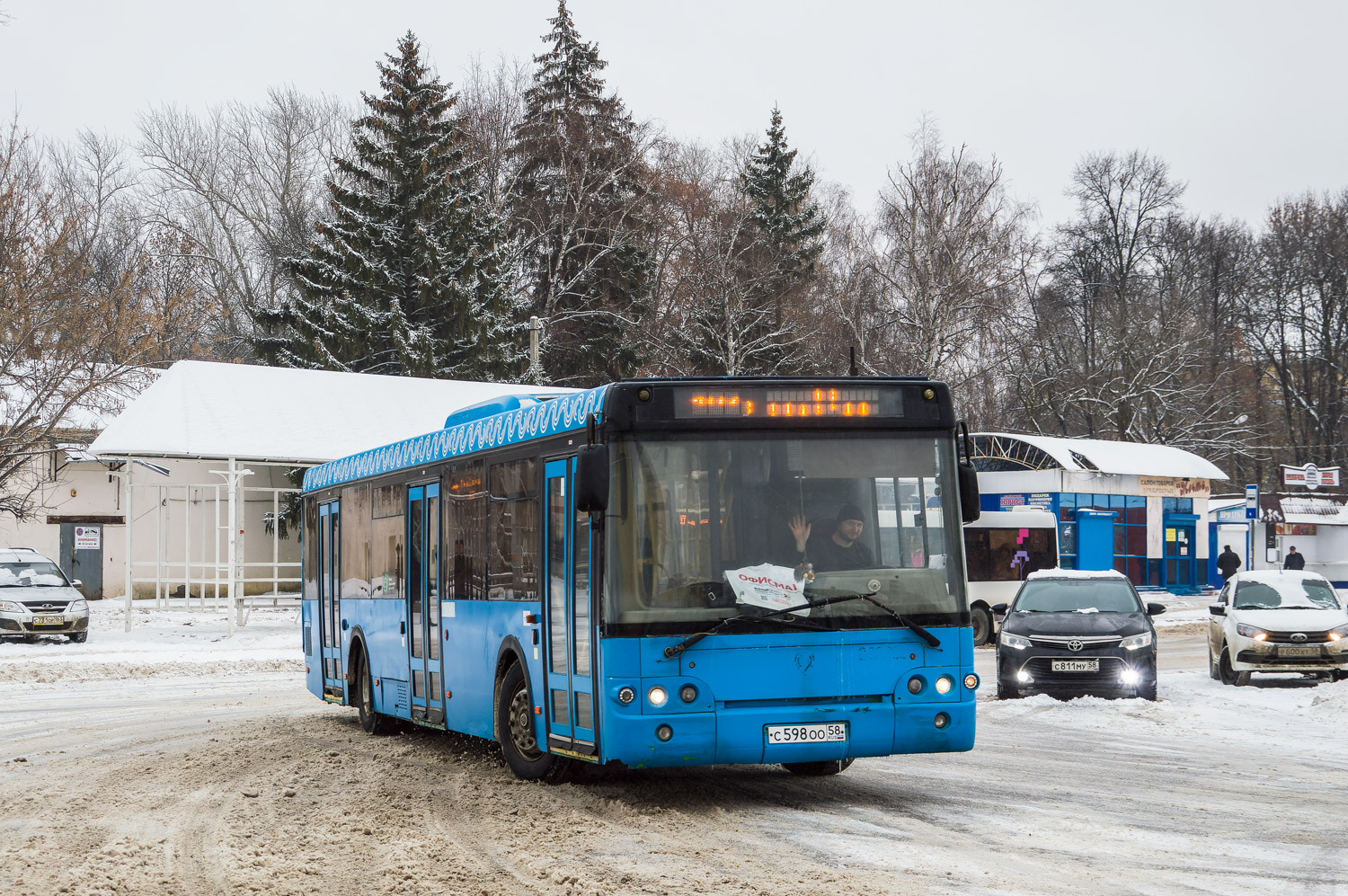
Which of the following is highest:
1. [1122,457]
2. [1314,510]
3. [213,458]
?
[1122,457]

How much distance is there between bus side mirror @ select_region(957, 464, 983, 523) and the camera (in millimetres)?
9516

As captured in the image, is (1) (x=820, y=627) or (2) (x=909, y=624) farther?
(2) (x=909, y=624)

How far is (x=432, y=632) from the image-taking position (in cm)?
1270

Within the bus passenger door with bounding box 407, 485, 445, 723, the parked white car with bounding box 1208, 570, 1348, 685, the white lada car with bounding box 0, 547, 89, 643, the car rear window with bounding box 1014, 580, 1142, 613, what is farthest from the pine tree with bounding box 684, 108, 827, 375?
the bus passenger door with bounding box 407, 485, 445, 723

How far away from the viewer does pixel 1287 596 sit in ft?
66.8

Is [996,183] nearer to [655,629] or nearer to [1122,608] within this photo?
[1122,608]

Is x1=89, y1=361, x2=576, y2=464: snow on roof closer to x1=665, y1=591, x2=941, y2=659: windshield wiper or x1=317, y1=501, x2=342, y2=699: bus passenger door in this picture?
x1=317, y1=501, x2=342, y2=699: bus passenger door

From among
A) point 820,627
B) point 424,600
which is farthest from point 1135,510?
point 820,627

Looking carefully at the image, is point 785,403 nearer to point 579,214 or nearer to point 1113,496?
point 1113,496

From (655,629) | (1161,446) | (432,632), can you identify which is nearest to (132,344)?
(432,632)

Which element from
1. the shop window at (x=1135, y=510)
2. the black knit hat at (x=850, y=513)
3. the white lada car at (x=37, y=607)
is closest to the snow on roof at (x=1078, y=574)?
the black knit hat at (x=850, y=513)

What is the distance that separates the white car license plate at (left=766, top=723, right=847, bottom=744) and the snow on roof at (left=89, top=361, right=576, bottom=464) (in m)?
19.0

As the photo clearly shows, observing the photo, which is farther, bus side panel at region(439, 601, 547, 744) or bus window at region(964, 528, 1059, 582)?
bus window at region(964, 528, 1059, 582)

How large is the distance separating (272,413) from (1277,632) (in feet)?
69.3
